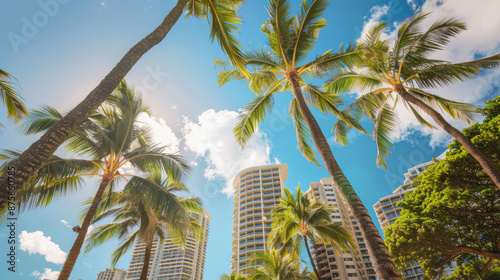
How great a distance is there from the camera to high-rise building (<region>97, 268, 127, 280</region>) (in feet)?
322

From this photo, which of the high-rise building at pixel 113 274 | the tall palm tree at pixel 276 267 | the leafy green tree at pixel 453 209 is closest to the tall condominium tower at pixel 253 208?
the tall palm tree at pixel 276 267

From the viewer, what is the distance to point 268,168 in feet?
214

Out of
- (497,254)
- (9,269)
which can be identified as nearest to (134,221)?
(9,269)

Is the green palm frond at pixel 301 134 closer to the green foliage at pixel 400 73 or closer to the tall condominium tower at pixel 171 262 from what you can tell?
the green foliage at pixel 400 73

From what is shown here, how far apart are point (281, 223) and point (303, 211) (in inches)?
69.0

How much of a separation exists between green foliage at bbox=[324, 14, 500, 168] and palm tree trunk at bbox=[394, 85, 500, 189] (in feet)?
1.43

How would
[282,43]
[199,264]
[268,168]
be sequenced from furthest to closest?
1. [199,264]
2. [268,168]
3. [282,43]

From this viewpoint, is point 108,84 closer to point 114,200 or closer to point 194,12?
point 194,12

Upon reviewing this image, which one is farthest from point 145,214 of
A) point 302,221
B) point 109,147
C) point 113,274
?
point 113,274

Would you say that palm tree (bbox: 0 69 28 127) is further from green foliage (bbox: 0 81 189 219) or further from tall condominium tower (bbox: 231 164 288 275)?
tall condominium tower (bbox: 231 164 288 275)

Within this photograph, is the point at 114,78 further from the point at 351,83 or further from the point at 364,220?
the point at 351,83

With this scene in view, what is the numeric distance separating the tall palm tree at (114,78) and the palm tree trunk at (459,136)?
639cm

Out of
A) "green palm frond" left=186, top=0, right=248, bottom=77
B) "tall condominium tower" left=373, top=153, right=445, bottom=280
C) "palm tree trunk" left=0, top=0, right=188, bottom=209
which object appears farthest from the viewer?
"tall condominium tower" left=373, top=153, right=445, bottom=280

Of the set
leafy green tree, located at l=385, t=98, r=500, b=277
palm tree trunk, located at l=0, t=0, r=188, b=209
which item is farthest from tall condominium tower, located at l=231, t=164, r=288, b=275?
palm tree trunk, located at l=0, t=0, r=188, b=209
